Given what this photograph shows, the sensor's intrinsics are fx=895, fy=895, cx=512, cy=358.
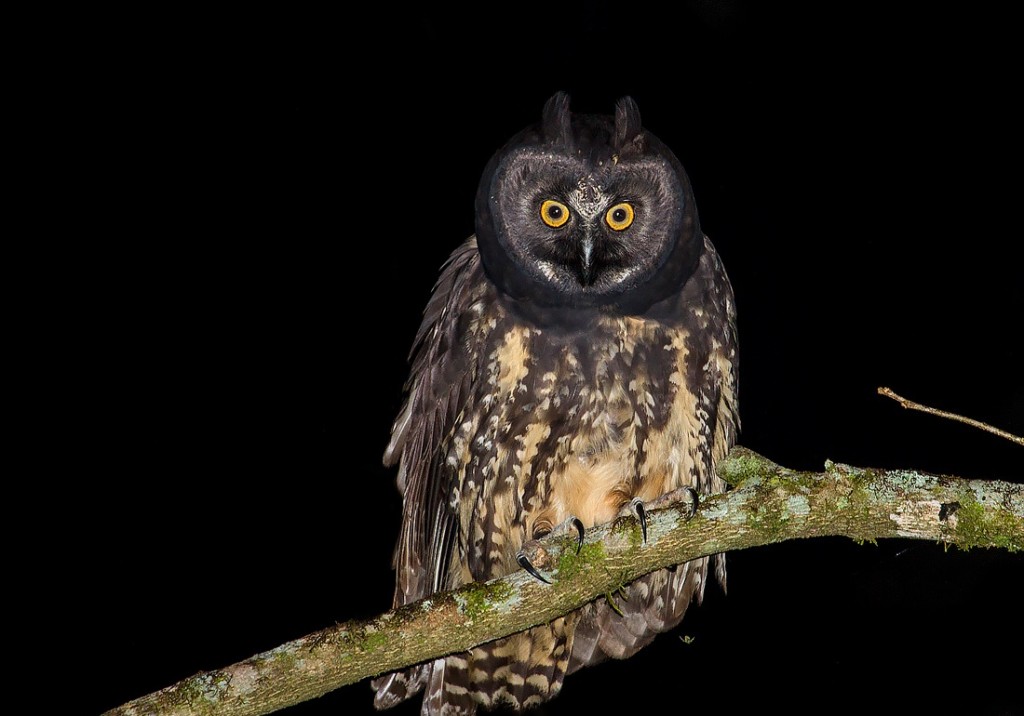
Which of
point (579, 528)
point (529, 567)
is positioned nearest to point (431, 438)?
point (579, 528)

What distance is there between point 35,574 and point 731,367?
403cm

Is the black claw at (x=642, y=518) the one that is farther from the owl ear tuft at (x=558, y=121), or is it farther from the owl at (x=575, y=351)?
the owl ear tuft at (x=558, y=121)

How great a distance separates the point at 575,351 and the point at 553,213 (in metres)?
0.43

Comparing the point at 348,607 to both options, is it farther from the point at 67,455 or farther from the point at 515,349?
the point at 515,349

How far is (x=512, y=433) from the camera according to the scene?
2713 mm

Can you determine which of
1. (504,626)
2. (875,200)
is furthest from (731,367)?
(875,200)

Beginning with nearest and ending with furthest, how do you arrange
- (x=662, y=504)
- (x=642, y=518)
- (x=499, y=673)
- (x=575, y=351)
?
(x=642, y=518) → (x=662, y=504) → (x=575, y=351) → (x=499, y=673)

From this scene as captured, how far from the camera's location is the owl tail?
2.98 meters

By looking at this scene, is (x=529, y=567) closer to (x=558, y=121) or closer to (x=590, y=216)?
(x=590, y=216)

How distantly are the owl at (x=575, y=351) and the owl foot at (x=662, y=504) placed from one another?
0.5 inches

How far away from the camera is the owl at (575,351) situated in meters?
2.65

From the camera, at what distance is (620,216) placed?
2.72 metres

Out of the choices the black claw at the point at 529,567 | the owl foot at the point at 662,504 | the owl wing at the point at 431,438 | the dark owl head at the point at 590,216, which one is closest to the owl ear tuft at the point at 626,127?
the dark owl head at the point at 590,216

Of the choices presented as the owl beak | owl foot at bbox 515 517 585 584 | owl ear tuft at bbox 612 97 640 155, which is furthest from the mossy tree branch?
owl ear tuft at bbox 612 97 640 155
